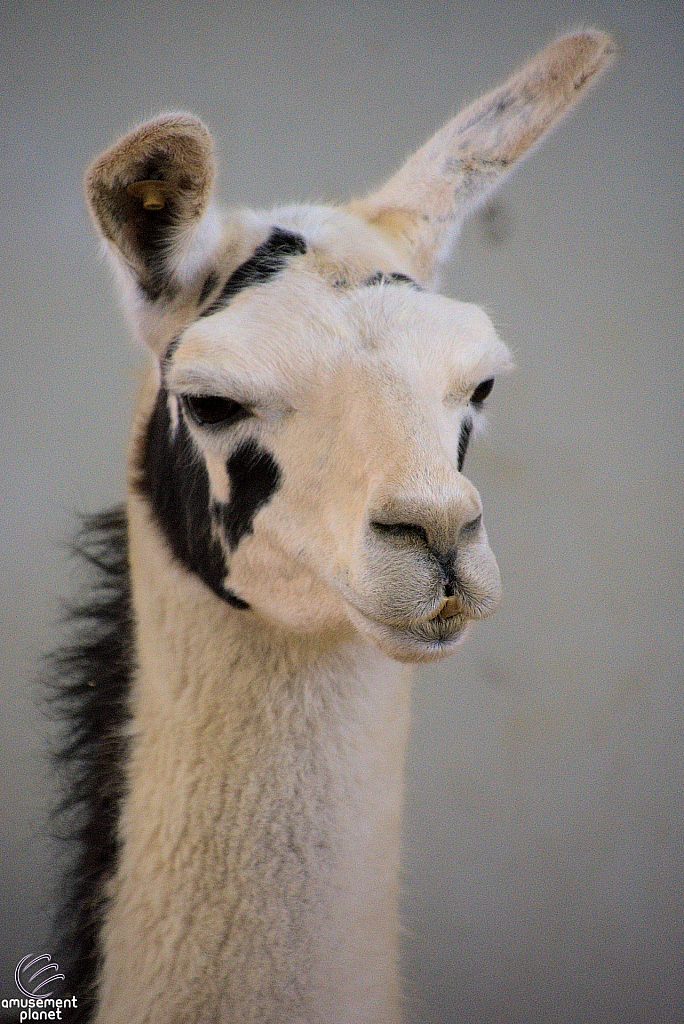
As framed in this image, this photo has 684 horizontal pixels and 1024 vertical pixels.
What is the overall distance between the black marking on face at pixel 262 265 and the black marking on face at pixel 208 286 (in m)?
0.04

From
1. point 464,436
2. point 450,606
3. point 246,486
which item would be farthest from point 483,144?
point 450,606

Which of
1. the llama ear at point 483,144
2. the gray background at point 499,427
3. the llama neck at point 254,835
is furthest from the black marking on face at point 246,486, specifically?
the gray background at point 499,427

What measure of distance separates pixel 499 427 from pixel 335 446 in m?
1.28

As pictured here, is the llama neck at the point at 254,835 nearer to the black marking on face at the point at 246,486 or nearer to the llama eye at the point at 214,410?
the black marking on face at the point at 246,486

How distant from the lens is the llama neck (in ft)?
4.92

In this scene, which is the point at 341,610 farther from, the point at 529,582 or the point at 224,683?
the point at 529,582

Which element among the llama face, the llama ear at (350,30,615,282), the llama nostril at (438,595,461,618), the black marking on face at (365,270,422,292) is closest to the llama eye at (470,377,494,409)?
the llama face

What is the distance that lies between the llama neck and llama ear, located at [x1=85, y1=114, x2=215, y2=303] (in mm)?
515

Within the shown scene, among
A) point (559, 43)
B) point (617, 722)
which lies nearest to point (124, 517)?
point (559, 43)

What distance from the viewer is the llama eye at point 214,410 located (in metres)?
1.37

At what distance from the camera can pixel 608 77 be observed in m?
2.36

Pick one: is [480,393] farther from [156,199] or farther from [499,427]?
[499,427]

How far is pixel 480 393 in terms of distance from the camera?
1491 millimetres

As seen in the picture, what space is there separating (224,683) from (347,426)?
0.57 meters
